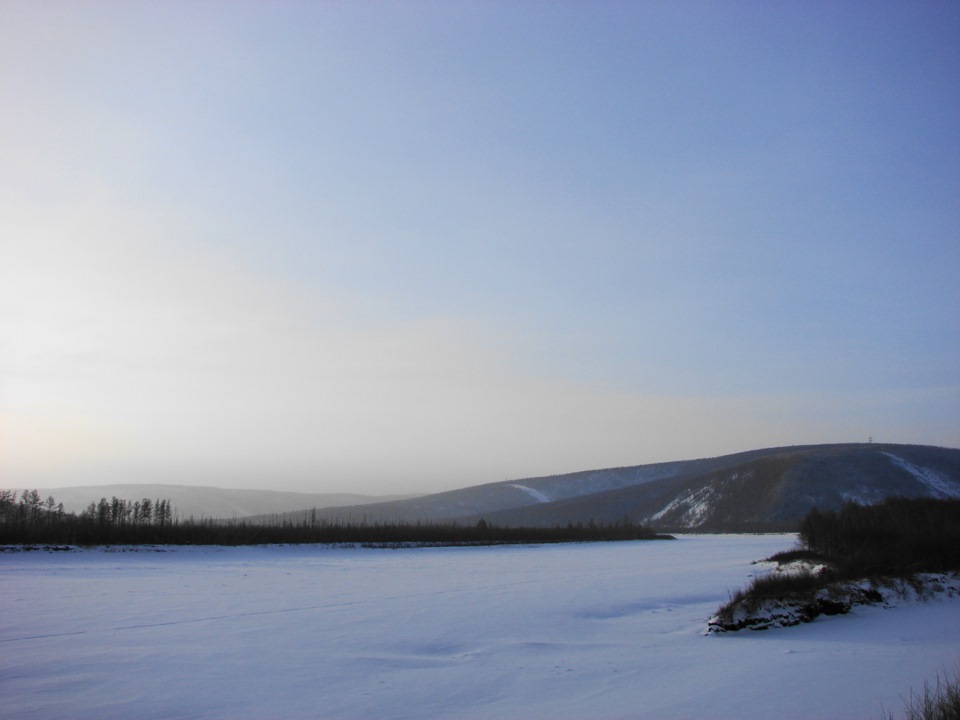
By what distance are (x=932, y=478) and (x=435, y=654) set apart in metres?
175

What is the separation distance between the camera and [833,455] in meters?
168

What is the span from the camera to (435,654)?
15070 mm

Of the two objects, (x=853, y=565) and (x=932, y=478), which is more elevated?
(x=853, y=565)

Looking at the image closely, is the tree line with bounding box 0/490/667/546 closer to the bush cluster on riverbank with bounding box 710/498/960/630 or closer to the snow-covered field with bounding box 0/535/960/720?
the snow-covered field with bounding box 0/535/960/720

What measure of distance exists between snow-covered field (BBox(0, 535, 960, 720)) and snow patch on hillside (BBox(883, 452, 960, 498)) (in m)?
153

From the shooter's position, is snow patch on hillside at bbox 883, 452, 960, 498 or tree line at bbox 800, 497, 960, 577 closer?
tree line at bbox 800, 497, 960, 577

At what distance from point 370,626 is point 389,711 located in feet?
25.7

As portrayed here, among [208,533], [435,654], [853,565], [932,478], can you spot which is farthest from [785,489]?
[435,654]

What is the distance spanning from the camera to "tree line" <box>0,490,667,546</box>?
182ft

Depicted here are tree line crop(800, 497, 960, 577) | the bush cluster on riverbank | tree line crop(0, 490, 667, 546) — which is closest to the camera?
the bush cluster on riverbank

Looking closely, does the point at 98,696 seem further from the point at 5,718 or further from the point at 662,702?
the point at 662,702

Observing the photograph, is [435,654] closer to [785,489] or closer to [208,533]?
[208,533]

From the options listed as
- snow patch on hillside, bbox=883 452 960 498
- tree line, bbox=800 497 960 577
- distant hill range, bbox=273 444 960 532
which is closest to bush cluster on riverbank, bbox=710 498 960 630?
tree line, bbox=800 497 960 577

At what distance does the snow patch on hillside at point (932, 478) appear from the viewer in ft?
486
